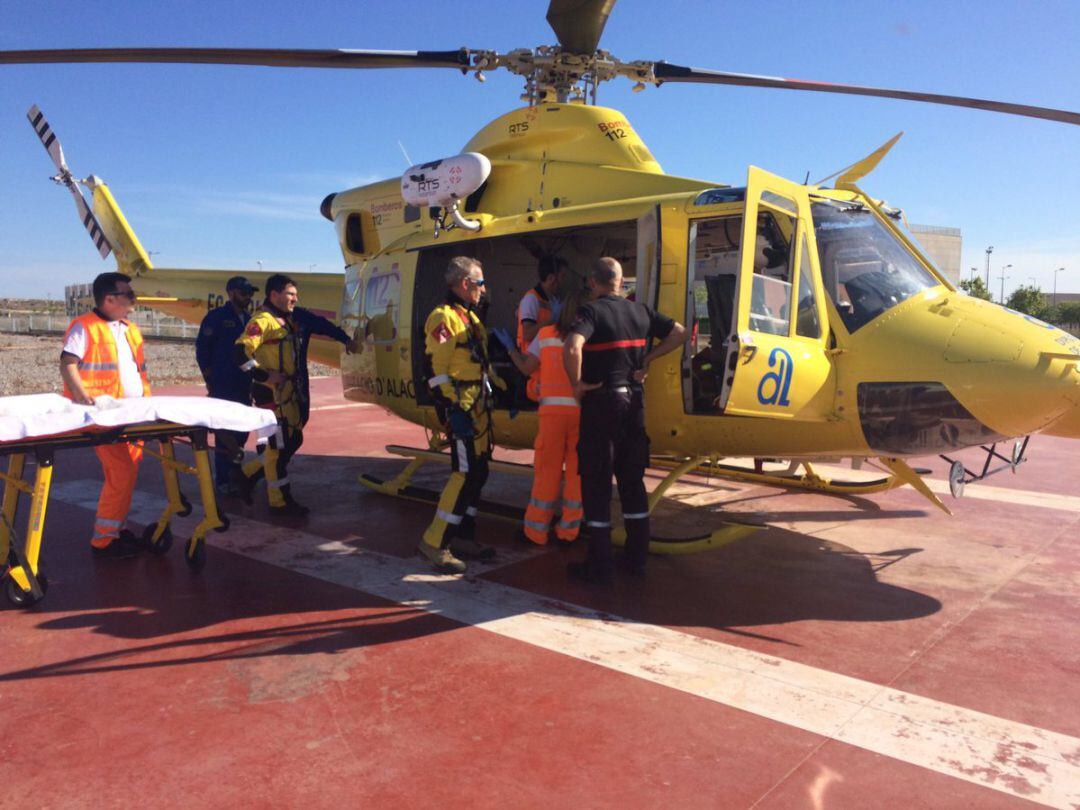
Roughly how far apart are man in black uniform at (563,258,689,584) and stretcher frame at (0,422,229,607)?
2.21 meters

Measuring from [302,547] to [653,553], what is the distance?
95.9 inches

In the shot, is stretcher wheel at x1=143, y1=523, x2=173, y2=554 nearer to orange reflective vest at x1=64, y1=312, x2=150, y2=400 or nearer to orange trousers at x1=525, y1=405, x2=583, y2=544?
orange reflective vest at x1=64, y1=312, x2=150, y2=400

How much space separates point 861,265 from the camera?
15.5ft

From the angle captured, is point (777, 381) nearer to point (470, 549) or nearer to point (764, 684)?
point (764, 684)

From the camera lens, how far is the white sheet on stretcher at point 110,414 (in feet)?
12.3

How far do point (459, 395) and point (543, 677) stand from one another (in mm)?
1866

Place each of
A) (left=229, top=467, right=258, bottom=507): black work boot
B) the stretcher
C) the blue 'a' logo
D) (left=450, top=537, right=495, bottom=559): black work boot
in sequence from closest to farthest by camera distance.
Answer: the stretcher
the blue 'a' logo
(left=450, top=537, right=495, bottom=559): black work boot
(left=229, top=467, right=258, bottom=507): black work boot

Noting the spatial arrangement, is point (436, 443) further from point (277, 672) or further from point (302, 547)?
point (277, 672)

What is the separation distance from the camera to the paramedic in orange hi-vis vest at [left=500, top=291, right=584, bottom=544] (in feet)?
15.5

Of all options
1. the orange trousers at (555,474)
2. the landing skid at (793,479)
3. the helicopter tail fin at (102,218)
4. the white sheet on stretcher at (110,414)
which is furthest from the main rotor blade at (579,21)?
the helicopter tail fin at (102,218)

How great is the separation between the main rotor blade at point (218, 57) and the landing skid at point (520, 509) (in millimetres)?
3160

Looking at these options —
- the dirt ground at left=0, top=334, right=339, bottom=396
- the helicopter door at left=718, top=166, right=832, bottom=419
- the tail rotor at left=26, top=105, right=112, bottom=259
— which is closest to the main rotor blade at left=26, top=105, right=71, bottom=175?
the tail rotor at left=26, top=105, right=112, bottom=259

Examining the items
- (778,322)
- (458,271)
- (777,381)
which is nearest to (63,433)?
(458,271)

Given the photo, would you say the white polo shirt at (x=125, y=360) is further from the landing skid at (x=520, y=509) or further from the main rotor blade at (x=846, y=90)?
the main rotor blade at (x=846, y=90)
